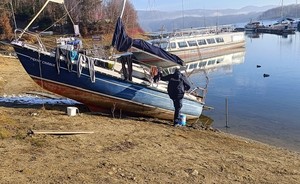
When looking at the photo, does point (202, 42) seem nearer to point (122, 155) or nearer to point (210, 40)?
point (210, 40)

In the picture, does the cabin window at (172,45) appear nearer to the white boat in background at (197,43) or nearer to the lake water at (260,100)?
the white boat in background at (197,43)

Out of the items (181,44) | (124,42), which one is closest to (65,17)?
(181,44)

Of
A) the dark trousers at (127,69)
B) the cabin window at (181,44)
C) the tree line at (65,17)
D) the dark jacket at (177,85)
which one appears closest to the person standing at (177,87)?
the dark jacket at (177,85)

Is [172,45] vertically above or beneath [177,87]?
beneath

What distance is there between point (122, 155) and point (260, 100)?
16541 mm

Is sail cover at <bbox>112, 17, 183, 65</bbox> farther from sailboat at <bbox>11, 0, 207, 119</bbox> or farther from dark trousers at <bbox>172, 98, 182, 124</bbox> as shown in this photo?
dark trousers at <bbox>172, 98, 182, 124</bbox>

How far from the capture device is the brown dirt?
7.88 metres

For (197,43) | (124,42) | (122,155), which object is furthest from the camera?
(197,43)

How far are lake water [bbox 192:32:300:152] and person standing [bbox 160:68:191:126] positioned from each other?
3362 millimetres

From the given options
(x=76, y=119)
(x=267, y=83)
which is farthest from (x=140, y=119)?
(x=267, y=83)

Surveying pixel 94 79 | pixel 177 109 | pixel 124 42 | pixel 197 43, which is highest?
pixel 124 42

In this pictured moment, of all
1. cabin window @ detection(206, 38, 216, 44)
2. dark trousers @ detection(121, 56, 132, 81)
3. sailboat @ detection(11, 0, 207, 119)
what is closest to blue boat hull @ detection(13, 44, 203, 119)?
sailboat @ detection(11, 0, 207, 119)

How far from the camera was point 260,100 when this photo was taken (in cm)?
2395

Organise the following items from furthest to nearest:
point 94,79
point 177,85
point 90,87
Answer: point 177,85, point 90,87, point 94,79
